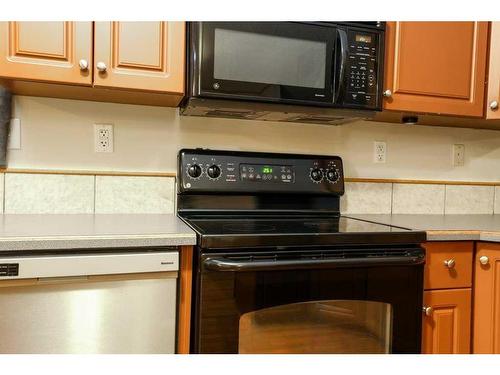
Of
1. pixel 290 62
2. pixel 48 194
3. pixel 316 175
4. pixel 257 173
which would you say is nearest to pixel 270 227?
pixel 257 173

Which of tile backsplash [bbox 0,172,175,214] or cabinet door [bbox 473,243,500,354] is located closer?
cabinet door [bbox 473,243,500,354]

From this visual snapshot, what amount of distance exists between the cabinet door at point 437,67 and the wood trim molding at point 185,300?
966 mm

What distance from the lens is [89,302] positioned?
1000 mm

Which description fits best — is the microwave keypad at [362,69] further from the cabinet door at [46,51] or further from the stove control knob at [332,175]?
the cabinet door at [46,51]

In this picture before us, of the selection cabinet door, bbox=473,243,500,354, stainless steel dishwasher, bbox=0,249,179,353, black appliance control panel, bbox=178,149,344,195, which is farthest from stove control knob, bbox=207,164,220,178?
cabinet door, bbox=473,243,500,354

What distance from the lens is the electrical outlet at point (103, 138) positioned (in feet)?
4.96

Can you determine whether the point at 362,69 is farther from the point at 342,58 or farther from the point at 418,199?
the point at 418,199

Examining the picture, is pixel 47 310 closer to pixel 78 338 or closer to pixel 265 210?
pixel 78 338

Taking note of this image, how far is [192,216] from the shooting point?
1499 mm

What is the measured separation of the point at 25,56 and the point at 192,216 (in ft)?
2.47

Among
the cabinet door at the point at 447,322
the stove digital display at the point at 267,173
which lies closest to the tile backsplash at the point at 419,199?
the stove digital display at the point at 267,173

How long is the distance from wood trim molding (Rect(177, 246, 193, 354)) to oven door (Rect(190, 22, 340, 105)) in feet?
1.76

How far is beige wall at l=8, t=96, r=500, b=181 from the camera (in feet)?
4.81

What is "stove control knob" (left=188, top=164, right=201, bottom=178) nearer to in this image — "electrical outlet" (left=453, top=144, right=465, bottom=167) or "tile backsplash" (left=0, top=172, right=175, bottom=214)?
"tile backsplash" (left=0, top=172, right=175, bottom=214)
